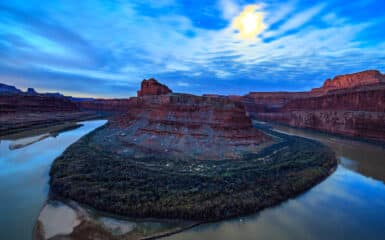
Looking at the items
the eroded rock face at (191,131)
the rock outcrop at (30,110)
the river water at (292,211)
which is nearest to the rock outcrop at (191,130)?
the eroded rock face at (191,131)

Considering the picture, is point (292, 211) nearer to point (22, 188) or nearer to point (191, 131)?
point (191, 131)

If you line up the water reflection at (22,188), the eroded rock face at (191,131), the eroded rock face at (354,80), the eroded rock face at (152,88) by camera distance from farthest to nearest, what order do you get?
the eroded rock face at (354,80) < the eroded rock face at (152,88) < the eroded rock face at (191,131) < the water reflection at (22,188)

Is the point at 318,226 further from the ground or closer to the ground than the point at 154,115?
closer to the ground

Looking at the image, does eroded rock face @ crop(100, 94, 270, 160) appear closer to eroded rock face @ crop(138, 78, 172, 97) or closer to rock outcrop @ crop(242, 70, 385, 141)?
eroded rock face @ crop(138, 78, 172, 97)

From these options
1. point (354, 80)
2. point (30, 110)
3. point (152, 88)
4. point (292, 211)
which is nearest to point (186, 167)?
point (292, 211)

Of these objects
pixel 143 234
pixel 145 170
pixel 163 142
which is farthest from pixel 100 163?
pixel 143 234

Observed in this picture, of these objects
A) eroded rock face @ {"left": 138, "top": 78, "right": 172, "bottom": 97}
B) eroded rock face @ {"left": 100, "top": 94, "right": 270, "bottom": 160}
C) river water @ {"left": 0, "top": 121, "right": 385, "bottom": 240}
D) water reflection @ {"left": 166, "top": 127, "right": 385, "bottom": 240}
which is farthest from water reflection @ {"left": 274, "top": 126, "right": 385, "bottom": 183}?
eroded rock face @ {"left": 138, "top": 78, "right": 172, "bottom": 97}

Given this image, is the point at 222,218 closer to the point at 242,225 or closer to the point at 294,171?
the point at 242,225

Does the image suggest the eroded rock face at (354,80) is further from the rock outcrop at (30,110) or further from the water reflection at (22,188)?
the rock outcrop at (30,110)
